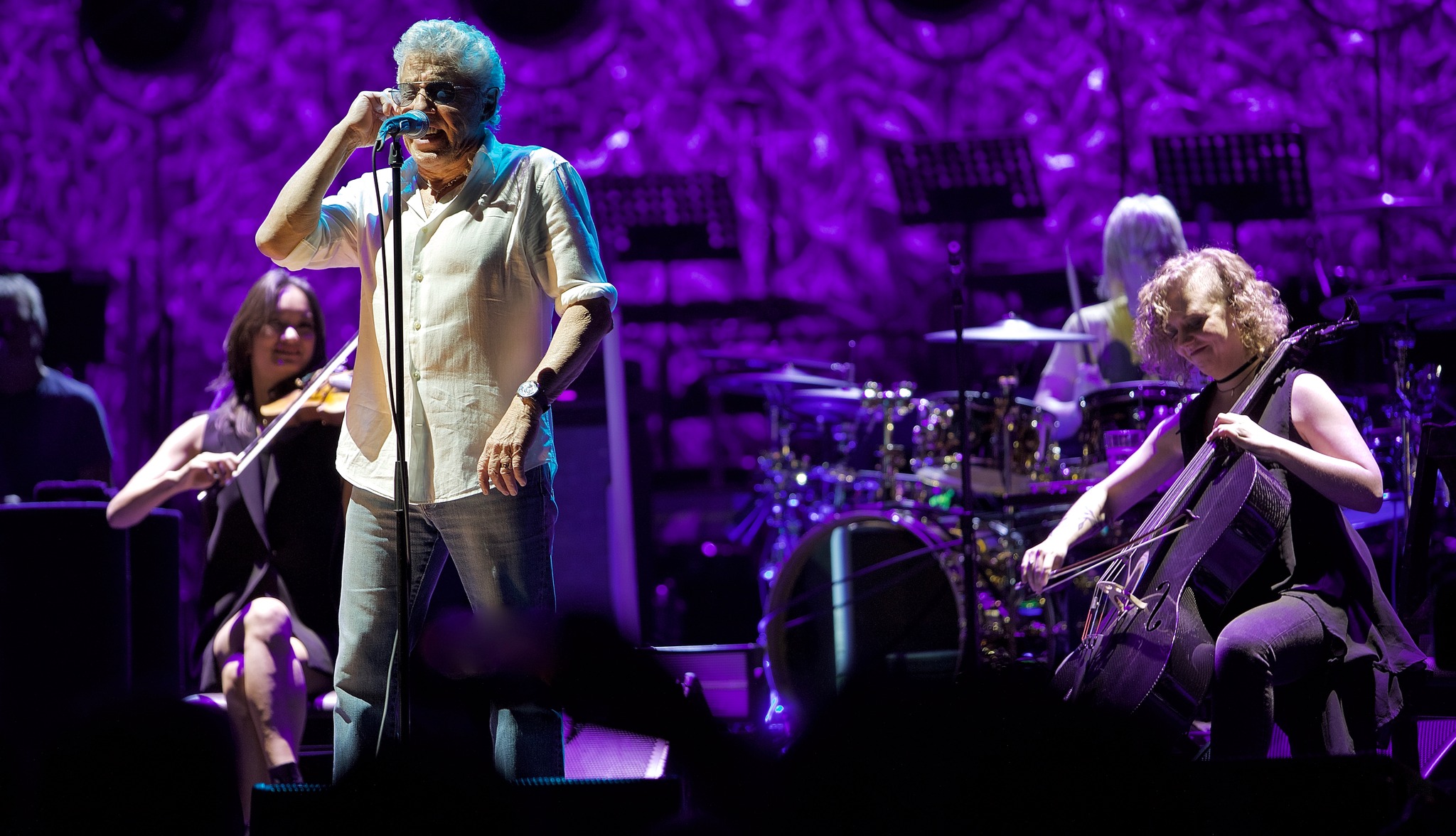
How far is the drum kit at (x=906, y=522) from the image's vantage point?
200 inches

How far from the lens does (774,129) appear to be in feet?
23.2

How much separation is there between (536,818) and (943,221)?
4.15 m

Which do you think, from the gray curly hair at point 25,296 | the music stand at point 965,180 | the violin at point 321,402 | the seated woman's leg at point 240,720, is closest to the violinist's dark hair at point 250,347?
the violin at point 321,402

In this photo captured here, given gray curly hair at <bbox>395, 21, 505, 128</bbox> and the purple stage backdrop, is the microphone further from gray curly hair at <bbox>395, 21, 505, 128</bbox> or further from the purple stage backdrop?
the purple stage backdrop

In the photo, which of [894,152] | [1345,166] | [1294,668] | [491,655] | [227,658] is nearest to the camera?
[491,655]

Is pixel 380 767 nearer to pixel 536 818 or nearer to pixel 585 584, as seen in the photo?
pixel 536 818

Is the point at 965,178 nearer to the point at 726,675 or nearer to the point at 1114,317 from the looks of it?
the point at 1114,317

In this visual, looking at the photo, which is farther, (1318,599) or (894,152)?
(894,152)

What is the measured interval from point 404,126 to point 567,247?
0.40 m

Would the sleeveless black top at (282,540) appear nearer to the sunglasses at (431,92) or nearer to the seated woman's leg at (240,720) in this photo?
the seated woman's leg at (240,720)

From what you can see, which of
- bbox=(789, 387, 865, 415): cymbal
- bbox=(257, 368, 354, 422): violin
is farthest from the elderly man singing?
bbox=(789, 387, 865, 415): cymbal

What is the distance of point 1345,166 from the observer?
6.72 metres

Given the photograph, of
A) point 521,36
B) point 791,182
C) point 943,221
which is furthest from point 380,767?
point 521,36

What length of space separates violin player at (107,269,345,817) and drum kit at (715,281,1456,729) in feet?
5.99
